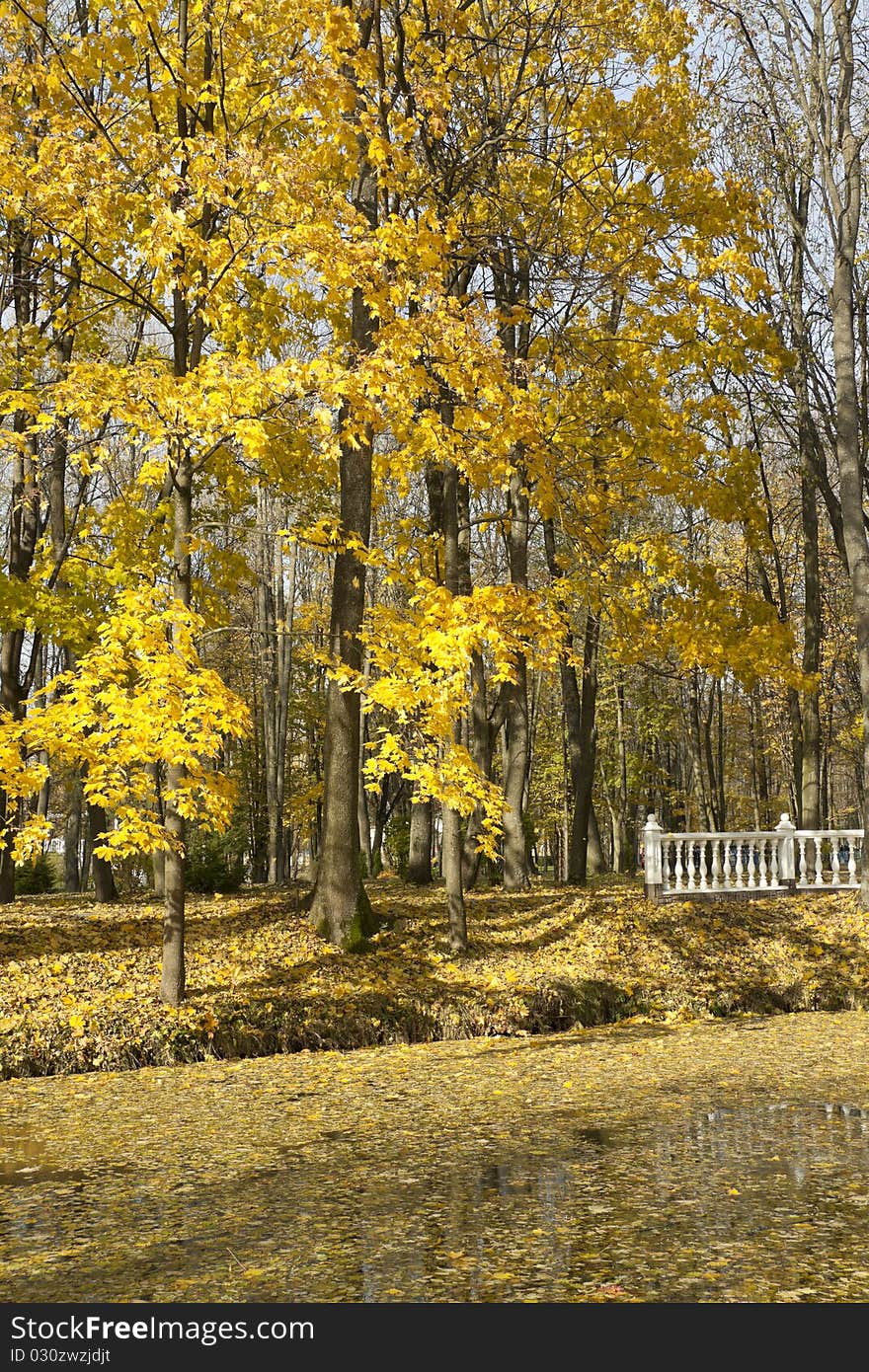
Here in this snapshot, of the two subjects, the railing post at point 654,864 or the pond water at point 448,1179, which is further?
the railing post at point 654,864

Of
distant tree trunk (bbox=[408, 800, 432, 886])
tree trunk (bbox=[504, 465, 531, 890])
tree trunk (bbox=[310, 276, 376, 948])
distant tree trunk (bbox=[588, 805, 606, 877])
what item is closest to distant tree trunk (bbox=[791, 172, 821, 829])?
tree trunk (bbox=[504, 465, 531, 890])

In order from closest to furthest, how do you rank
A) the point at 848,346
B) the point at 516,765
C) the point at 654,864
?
the point at 654,864, the point at 848,346, the point at 516,765

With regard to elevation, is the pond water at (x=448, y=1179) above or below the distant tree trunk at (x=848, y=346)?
below

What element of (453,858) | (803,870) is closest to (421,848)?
(803,870)

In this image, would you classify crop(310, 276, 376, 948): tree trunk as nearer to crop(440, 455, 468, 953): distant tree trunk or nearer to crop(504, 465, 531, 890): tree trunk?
crop(440, 455, 468, 953): distant tree trunk

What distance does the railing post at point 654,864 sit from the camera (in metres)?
15.1

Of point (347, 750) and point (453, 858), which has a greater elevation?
point (347, 750)

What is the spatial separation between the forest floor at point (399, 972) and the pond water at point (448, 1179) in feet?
1.55

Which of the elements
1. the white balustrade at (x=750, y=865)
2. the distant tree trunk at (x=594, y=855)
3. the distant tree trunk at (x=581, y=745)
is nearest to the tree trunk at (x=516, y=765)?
the distant tree trunk at (x=581, y=745)

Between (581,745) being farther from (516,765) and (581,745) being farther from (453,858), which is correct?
(453,858)

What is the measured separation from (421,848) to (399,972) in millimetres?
6960

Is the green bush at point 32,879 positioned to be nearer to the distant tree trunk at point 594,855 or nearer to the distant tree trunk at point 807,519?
the distant tree trunk at point 594,855

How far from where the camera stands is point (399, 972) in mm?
11641

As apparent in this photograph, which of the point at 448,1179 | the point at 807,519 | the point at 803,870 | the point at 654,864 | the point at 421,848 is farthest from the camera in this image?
the point at 807,519
